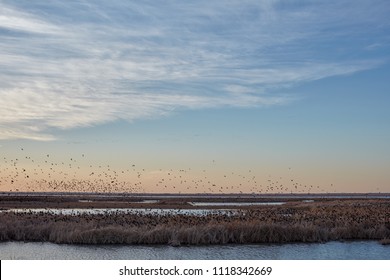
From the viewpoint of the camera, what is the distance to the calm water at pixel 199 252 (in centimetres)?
3203

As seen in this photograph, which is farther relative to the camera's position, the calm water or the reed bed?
the reed bed

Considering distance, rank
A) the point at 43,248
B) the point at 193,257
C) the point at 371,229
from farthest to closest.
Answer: the point at 371,229
the point at 43,248
the point at 193,257

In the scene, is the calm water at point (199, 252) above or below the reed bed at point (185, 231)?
below

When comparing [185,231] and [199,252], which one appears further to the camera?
[185,231]

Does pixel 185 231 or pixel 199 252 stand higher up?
pixel 185 231

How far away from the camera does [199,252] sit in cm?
3341

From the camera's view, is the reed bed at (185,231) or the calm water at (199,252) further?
the reed bed at (185,231)

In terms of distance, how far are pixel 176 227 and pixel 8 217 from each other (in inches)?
645

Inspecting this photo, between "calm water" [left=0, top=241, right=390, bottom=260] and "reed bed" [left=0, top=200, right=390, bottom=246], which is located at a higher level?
"reed bed" [left=0, top=200, right=390, bottom=246]

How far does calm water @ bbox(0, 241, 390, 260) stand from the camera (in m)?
32.0

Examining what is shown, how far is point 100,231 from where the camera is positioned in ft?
121
